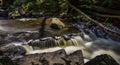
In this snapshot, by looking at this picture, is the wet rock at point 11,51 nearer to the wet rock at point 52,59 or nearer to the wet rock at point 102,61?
the wet rock at point 52,59

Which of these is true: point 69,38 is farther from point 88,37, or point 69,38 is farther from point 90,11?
point 90,11

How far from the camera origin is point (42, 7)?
1366cm

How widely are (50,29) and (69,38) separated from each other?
58.8 inches

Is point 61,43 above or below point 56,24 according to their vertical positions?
above

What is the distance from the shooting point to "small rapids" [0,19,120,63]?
26.2 feet

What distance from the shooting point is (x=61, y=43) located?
8.44 meters

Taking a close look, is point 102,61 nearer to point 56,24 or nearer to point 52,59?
point 52,59

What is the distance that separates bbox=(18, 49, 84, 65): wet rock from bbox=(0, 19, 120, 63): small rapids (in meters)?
2.26

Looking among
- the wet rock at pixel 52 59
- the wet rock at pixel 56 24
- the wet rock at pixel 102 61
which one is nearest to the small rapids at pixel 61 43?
the wet rock at pixel 56 24

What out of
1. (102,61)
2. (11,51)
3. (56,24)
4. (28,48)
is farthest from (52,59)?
(56,24)

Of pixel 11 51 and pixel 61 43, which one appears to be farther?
pixel 61 43

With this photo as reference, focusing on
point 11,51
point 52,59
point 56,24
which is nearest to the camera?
point 52,59

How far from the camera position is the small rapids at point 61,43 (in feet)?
26.2

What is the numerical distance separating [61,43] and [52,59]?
328cm
